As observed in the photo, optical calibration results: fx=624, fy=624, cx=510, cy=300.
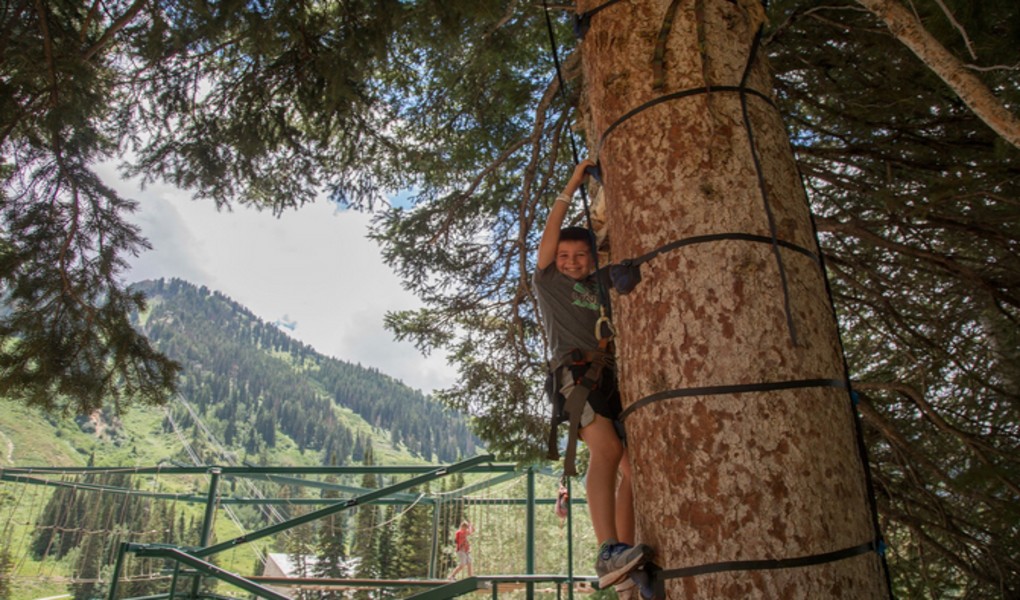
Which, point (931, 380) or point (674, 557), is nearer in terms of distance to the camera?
point (674, 557)

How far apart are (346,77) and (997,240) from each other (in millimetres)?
4589

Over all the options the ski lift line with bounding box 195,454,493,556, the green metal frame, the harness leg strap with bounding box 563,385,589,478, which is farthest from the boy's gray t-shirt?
the ski lift line with bounding box 195,454,493,556

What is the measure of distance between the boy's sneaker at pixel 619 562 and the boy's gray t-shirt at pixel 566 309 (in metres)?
1.04

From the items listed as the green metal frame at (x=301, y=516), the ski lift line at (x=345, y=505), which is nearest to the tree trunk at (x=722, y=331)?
the green metal frame at (x=301, y=516)

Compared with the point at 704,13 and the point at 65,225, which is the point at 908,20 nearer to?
the point at 704,13

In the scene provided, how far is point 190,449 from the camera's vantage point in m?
135

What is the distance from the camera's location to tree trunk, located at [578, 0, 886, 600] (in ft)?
4.92

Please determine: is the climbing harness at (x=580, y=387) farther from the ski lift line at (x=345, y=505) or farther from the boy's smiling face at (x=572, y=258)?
the ski lift line at (x=345, y=505)

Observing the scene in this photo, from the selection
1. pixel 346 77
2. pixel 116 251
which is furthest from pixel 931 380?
pixel 116 251

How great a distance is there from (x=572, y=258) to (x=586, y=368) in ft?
2.16

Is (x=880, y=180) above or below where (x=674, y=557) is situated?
above

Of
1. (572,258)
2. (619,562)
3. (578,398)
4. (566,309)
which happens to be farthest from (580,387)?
(619,562)

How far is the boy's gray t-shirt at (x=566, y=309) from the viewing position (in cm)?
302

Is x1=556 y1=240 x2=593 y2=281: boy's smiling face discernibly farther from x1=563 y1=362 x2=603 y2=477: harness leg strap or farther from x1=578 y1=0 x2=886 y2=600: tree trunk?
x1=578 y1=0 x2=886 y2=600: tree trunk
